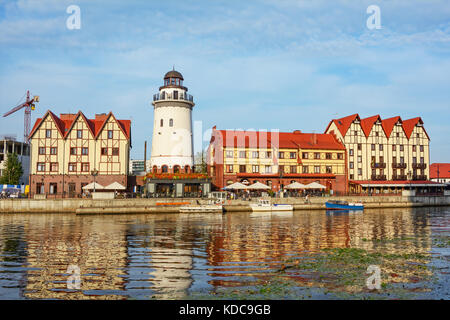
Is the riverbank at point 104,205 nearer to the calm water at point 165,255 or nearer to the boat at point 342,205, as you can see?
the boat at point 342,205

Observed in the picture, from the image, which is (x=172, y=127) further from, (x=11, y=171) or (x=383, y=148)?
(x=383, y=148)

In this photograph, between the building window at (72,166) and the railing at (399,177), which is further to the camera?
the railing at (399,177)

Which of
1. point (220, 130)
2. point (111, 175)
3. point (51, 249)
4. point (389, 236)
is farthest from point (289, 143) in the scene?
point (51, 249)

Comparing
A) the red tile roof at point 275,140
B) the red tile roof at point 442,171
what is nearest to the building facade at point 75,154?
the red tile roof at point 275,140

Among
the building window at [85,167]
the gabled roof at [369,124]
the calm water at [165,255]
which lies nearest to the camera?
the calm water at [165,255]

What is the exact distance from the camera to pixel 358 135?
74812 mm

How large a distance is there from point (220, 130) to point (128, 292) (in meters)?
58.7

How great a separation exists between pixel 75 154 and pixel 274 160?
3446 cm

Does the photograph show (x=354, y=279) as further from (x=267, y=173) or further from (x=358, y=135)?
(x=358, y=135)

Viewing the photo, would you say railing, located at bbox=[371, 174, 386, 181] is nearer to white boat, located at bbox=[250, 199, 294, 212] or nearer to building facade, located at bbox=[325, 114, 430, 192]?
building facade, located at bbox=[325, 114, 430, 192]

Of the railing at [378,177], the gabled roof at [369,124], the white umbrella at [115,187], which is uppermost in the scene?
the gabled roof at [369,124]

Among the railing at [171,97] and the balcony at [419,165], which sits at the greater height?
the railing at [171,97]

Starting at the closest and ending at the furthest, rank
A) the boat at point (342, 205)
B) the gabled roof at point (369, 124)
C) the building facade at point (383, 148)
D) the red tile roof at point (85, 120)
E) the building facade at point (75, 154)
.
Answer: the boat at point (342, 205) → the building facade at point (75, 154) → the red tile roof at point (85, 120) → the building facade at point (383, 148) → the gabled roof at point (369, 124)

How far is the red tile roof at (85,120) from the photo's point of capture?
205 ft
